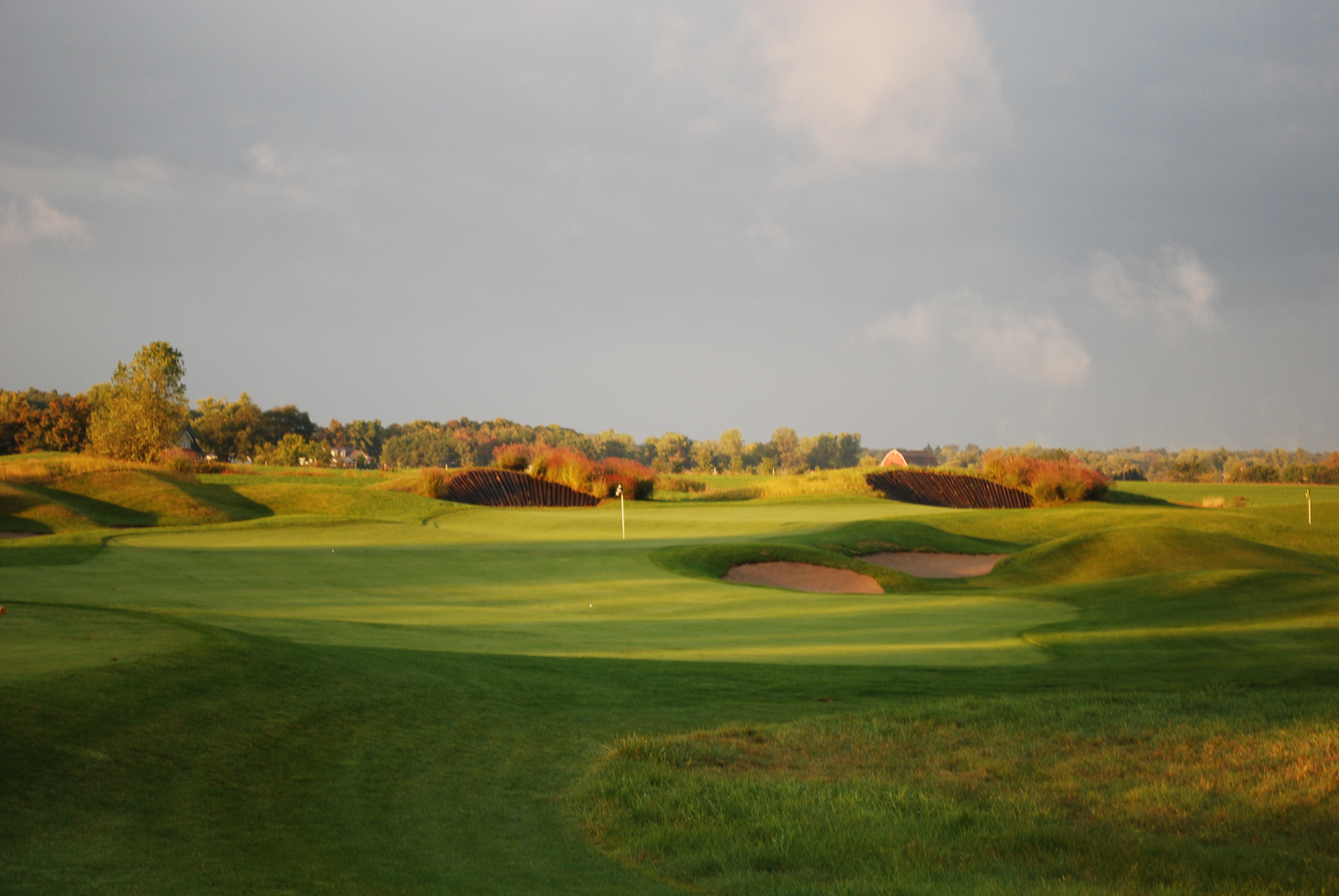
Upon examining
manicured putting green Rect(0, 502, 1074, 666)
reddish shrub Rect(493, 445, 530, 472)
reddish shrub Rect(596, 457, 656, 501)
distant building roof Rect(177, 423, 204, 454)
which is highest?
distant building roof Rect(177, 423, 204, 454)

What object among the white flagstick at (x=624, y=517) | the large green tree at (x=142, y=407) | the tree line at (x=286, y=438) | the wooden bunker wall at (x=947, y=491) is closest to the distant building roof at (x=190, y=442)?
the tree line at (x=286, y=438)

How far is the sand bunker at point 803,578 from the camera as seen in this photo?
23.8 meters

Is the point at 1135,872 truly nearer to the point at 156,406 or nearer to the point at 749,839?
the point at 749,839

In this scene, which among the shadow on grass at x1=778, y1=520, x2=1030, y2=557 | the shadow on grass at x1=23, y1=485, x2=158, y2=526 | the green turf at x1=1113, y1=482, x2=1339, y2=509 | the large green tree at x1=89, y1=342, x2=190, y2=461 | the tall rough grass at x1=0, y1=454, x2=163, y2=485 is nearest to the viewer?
the shadow on grass at x1=778, y1=520, x2=1030, y2=557

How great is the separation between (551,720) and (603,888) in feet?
12.8

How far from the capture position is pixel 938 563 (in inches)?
1159

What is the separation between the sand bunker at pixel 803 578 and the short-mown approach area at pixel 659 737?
494 cm

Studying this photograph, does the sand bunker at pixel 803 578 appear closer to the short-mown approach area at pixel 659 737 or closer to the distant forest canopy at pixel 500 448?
the short-mown approach area at pixel 659 737

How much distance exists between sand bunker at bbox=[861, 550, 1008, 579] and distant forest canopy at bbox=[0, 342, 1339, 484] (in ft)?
81.2

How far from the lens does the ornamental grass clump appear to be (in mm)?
50250

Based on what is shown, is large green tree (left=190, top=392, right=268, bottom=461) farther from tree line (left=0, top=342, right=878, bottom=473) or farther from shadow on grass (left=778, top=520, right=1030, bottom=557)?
shadow on grass (left=778, top=520, right=1030, bottom=557)

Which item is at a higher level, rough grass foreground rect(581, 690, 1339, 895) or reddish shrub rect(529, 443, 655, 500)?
reddish shrub rect(529, 443, 655, 500)

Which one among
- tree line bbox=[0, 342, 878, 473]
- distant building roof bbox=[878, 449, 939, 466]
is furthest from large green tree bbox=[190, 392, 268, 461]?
distant building roof bbox=[878, 449, 939, 466]

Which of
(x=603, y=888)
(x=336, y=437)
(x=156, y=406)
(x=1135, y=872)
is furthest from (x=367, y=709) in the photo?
(x=336, y=437)
